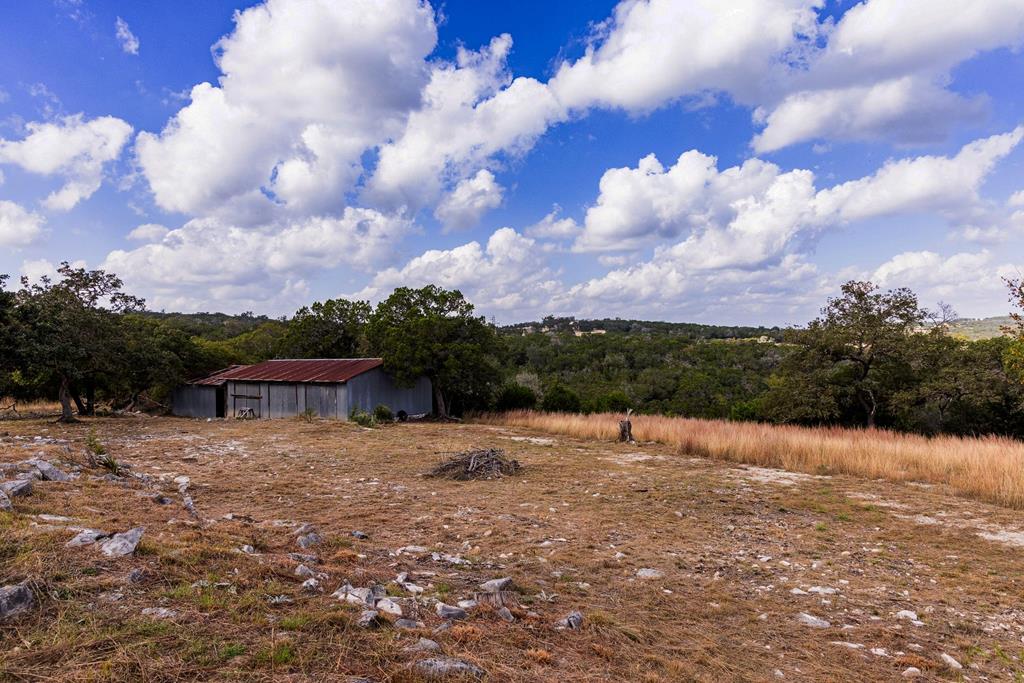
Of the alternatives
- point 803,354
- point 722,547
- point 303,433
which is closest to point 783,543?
point 722,547

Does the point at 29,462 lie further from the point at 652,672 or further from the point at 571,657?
the point at 652,672

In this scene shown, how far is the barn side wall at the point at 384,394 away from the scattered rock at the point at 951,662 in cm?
2226

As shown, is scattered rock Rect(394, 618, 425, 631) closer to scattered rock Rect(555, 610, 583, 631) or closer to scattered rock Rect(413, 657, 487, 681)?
scattered rock Rect(413, 657, 487, 681)

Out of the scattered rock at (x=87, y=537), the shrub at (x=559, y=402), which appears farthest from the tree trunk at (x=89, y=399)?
the scattered rock at (x=87, y=537)

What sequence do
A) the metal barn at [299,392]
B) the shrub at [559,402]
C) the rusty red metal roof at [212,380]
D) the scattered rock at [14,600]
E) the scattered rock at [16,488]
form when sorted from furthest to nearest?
the shrub at [559,402], the rusty red metal roof at [212,380], the metal barn at [299,392], the scattered rock at [16,488], the scattered rock at [14,600]

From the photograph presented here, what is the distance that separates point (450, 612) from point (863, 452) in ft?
40.8

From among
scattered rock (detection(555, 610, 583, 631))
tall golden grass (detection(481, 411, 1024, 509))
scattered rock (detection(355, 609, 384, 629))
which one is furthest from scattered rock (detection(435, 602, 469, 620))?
tall golden grass (detection(481, 411, 1024, 509))

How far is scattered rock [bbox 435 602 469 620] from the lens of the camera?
12.3 feet

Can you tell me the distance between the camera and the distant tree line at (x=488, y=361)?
60.0 feet

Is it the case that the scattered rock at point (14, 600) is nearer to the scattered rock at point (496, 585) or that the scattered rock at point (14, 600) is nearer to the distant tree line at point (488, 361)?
the scattered rock at point (496, 585)

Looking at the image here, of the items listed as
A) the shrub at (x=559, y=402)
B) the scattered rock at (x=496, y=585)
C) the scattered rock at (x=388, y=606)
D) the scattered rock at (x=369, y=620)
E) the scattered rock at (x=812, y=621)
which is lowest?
the shrub at (x=559, y=402)

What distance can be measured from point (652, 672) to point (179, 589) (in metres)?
3.09

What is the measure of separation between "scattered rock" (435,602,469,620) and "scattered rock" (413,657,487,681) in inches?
29.0

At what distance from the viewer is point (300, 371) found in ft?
87.2
